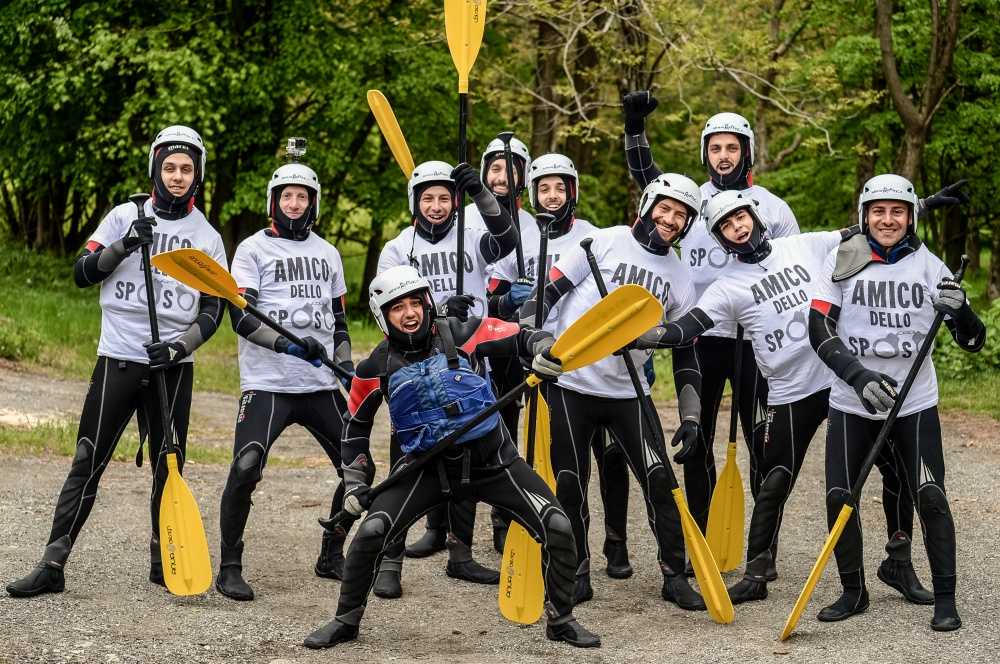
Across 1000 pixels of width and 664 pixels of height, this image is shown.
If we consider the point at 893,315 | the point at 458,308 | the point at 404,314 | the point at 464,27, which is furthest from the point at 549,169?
the point at 893,315

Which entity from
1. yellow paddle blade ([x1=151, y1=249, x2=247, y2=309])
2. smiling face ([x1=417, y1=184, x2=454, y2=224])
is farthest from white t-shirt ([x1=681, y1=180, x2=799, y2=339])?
yellow paddle blade ([x1=151, y1=249, x2=247, y2=309])

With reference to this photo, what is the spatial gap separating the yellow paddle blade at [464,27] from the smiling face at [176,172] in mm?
1851

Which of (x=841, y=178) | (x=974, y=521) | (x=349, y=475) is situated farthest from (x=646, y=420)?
(x=841, y=178)

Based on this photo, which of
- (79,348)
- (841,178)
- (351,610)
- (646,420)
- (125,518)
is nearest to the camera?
(351,610)

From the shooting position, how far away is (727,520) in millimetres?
7254

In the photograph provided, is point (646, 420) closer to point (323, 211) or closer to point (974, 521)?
point (974, 521)

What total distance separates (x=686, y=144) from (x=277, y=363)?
58.9 feet

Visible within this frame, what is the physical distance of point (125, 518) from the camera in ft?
28.1

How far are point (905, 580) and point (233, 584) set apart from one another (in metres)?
3.38

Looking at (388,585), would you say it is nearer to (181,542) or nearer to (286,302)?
(181,542)

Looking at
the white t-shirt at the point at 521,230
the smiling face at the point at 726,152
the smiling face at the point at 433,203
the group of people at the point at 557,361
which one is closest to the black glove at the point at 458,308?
the group of people at the point at 557,361

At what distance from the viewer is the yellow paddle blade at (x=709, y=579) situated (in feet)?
20.5

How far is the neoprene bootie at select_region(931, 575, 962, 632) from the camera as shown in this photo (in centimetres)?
609

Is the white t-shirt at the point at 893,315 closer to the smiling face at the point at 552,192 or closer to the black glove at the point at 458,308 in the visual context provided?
the black glove at the point at 458,308
